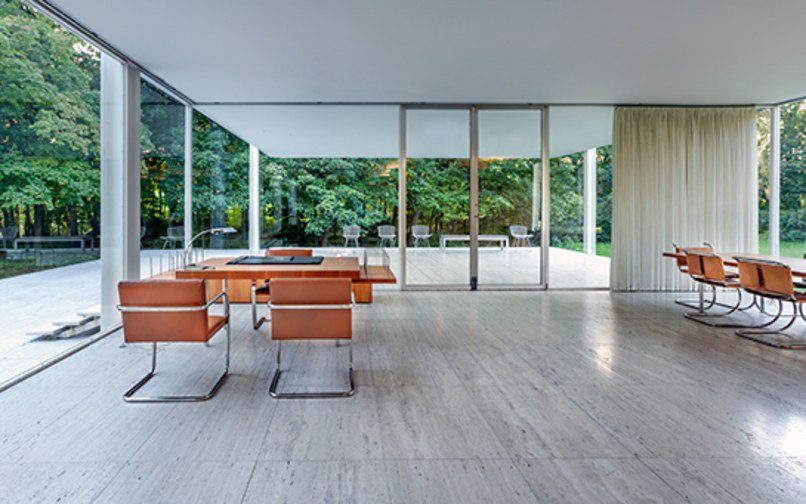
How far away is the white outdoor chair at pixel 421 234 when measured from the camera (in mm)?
7359

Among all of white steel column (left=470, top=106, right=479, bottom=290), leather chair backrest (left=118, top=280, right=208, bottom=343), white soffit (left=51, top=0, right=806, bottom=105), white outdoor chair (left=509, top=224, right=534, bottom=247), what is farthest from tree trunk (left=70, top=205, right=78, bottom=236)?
white outdoor chair (left=509, top=224, right=534, bottom=247)

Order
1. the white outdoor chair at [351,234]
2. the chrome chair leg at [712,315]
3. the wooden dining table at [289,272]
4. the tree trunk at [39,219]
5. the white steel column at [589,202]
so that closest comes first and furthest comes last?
the tree trunk at [39,219], the wooden dining table at [289,272], the chrome chair leg at [712,315], the white steel column at [589,202], the white outdoor chair at [351,234]

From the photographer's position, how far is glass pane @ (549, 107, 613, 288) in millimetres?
7422

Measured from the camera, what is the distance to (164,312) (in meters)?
2.94

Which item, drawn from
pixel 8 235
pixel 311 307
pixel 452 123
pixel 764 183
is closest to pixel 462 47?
pixel 452 123

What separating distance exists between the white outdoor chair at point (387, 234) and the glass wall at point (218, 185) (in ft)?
7.11

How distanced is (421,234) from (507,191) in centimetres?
151

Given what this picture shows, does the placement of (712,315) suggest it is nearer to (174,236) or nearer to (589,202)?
(589,202)

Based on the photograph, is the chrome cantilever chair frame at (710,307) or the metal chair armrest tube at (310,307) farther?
the chrome cantilever chair frame at (710,307)

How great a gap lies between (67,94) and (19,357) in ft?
6.80

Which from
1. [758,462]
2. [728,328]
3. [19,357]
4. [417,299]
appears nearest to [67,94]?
[19,357]

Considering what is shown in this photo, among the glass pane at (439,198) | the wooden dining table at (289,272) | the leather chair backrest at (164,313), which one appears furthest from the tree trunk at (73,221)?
the glass pane at (439,198)

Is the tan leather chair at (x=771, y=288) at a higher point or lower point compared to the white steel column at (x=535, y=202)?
lower

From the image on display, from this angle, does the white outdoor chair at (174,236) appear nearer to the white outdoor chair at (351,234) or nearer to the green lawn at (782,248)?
the white outdoor chair at (351,234)
